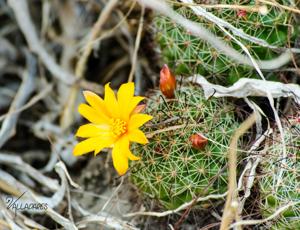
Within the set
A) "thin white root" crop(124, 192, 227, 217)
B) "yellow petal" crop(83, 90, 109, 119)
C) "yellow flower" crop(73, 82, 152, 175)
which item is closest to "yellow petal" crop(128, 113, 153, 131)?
"yellow flower" crop(73, 82, 152, 175)

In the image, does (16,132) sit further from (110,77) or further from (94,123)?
(94,123)

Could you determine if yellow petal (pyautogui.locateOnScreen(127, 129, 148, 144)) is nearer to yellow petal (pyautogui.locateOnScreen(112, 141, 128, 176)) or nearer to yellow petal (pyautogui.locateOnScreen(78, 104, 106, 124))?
yellow petal (pyautogui.locateOnScreen(112, 141, 128, 176))

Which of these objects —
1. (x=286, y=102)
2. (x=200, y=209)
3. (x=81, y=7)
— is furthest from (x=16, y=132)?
(x=286, y=102)

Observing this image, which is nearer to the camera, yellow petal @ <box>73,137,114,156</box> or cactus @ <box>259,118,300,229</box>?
cactus @ <box>259,118,300,229</box>

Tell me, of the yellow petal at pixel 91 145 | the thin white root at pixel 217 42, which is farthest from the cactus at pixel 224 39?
the yellow petal at pixel 91 145

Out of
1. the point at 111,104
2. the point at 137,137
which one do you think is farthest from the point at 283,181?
the point at 111,104

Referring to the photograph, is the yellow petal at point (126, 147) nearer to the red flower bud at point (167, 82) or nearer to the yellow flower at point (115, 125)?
the yellow flower at point (115, 125)
